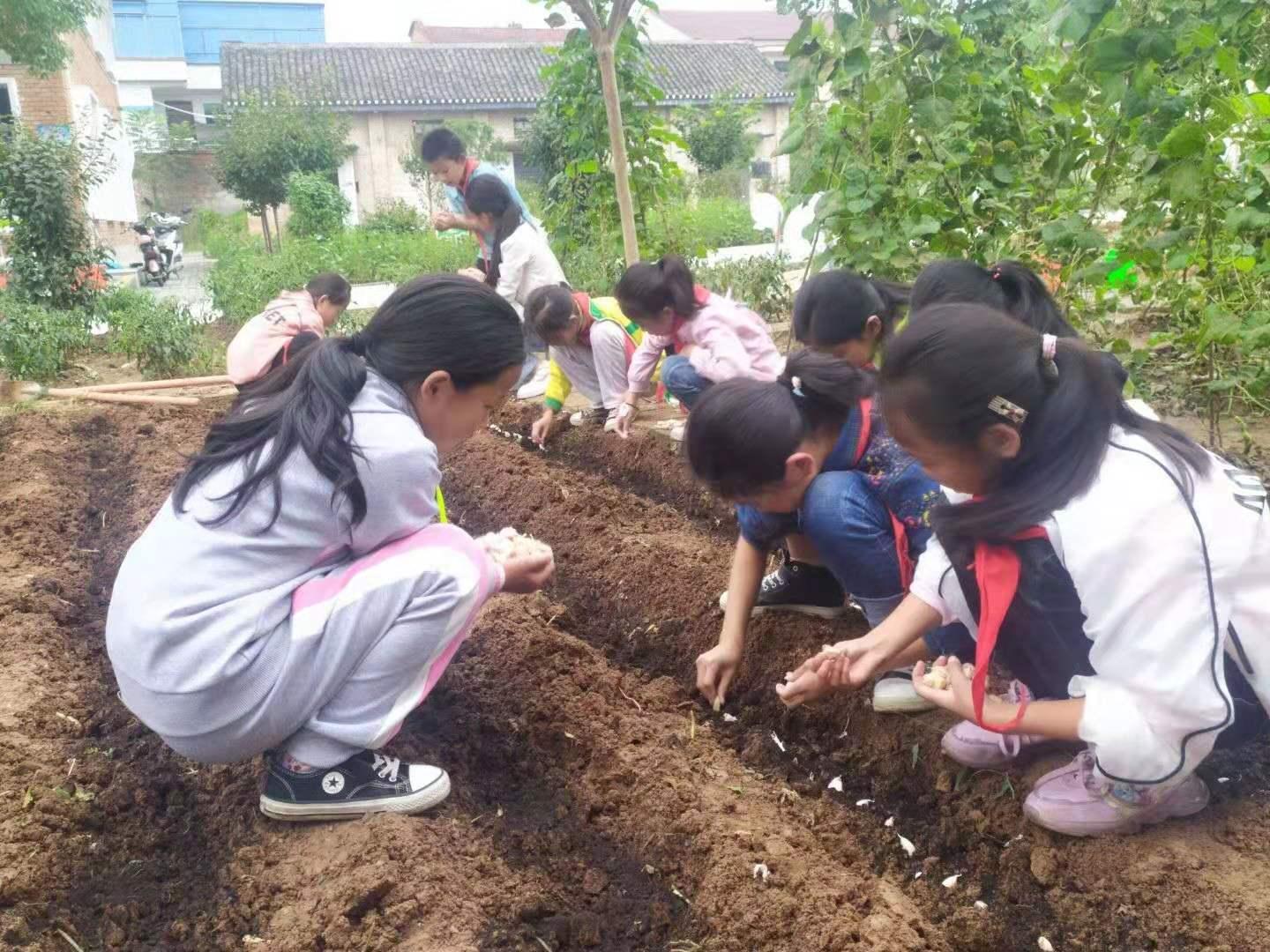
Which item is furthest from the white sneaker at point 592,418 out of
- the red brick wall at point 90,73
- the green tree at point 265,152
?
the red brick wall at point 90,73

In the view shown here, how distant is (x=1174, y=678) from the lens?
5.14ft

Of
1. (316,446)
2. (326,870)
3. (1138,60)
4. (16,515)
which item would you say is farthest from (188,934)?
(1138,60)

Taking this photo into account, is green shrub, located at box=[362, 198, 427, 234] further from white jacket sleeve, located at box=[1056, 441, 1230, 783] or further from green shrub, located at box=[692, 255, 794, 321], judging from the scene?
white jacket sleeve, located at box=[1056, 441, 1230, 783]

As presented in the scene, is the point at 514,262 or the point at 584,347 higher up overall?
the point at 514,262

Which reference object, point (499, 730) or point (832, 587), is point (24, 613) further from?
point (832, 587)

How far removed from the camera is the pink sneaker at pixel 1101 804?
183cm

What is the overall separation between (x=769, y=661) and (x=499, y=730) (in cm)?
70

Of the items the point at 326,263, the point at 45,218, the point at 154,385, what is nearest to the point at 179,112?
the point at 326,263

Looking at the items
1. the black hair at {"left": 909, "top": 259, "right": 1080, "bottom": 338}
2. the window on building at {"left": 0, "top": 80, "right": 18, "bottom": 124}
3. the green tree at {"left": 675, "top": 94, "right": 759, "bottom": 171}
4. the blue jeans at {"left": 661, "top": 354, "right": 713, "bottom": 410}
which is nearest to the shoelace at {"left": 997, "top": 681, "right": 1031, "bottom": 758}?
the black hair at {"left": 909, "top": 259, "right": 1080, "bottom": 338}

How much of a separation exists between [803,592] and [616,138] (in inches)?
138

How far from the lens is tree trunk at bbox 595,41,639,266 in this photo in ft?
17.8

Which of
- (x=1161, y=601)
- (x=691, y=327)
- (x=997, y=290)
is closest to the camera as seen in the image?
(x=1161, y=601)

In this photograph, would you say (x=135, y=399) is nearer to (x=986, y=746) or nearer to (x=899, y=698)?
(x=899, y=698)

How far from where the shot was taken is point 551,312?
15.5 feet
